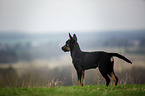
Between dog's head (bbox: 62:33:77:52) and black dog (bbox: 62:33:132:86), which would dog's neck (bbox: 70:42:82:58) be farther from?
dog's head (bbox: 62:33:77:52)

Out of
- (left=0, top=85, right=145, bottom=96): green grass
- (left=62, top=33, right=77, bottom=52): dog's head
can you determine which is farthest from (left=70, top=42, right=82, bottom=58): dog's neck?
(left=0, top=85, right=145, bottom=96): green grass

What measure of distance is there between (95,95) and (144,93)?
1712 mm

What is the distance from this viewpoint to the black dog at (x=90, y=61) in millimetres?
7785

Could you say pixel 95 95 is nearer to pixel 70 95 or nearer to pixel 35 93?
pixel 70 95

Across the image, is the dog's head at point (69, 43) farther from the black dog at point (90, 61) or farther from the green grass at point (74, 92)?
the green grass at point (74, 92)

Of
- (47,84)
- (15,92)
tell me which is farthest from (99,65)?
(15,92)

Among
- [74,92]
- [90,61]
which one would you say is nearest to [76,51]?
[90,61]

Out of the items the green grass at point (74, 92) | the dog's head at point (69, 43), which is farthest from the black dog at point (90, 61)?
the green grass at point (74, 92)

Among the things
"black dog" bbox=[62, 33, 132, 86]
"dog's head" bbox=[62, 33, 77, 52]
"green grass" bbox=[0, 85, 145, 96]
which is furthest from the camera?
"dog's head" bbox=[62, 33, 77, 52]

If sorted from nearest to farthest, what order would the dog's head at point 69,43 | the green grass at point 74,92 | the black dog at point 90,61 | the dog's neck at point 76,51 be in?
the green grass at point 74,92 → the black dog at point 90,61 → the dog's neck at point 76,51 → the dog's head at point 69,43

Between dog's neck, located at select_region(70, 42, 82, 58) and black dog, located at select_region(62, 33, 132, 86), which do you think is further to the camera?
dog's neck, located at select_region(70, 42, 82, 58)

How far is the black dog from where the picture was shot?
7.79m

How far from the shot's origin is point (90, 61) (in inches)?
312

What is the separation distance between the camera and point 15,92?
281 inches
